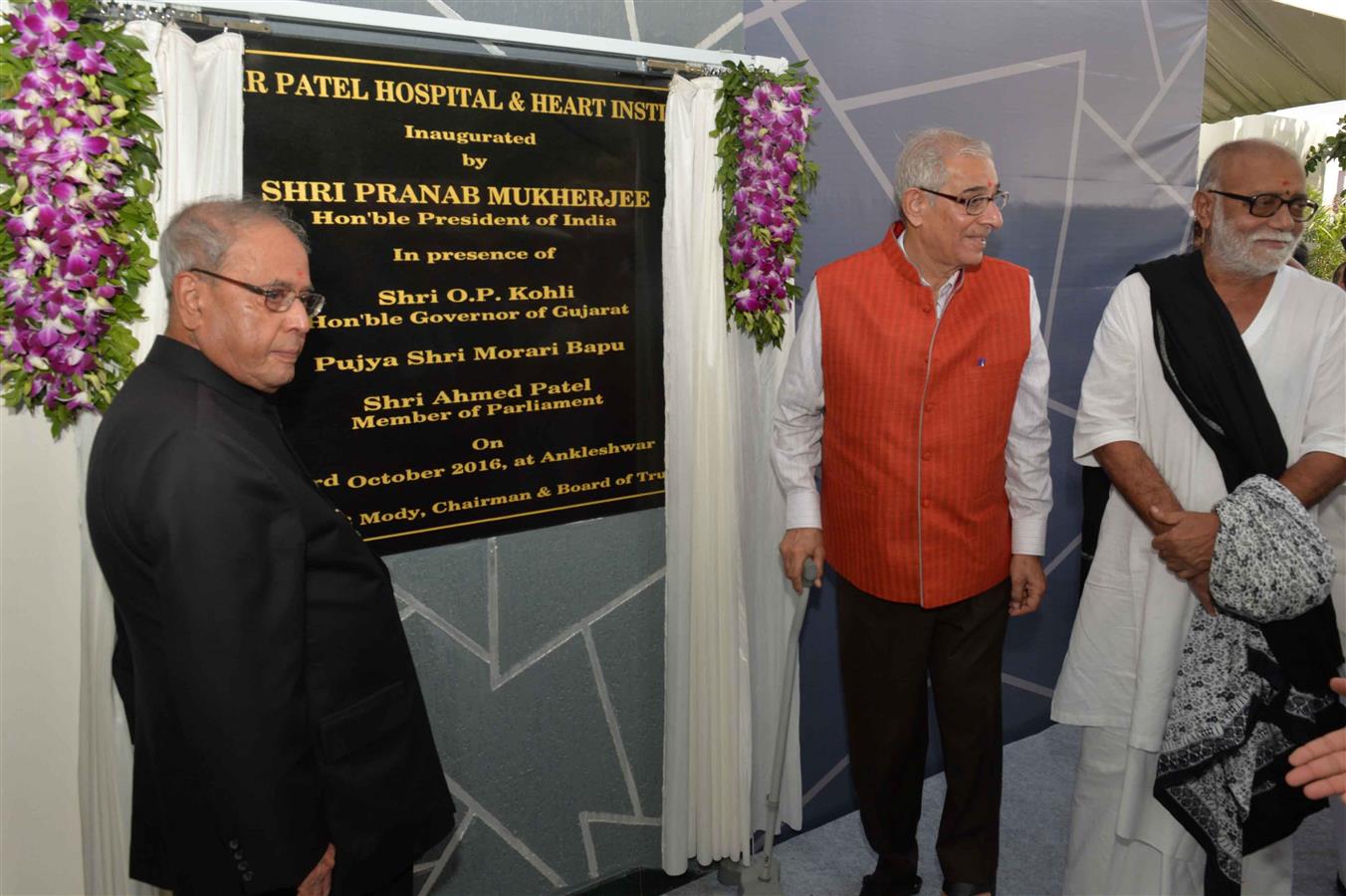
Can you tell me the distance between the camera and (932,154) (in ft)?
7.52

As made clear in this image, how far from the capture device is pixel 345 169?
6.86ft

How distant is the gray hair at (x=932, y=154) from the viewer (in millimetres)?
2279

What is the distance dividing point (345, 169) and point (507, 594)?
1.05m

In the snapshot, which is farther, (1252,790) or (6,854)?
(1252,790)

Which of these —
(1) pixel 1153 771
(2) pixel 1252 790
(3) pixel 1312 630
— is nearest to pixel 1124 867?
(1) pixel 1153 771

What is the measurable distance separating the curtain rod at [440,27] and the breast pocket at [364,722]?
1.30 metres

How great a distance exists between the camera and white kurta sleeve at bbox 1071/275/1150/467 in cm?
233

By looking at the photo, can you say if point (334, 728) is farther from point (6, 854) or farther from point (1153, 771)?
point (1153, 771)

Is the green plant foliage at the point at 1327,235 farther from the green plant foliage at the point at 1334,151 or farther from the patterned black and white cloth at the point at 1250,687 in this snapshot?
the patterned black and white cloth at the point at 1250,687

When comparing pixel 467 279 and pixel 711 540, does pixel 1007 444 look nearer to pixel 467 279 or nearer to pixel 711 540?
pixel 711 540

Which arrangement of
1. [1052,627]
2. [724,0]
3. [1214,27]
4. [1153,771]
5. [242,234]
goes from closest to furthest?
[242,234]
[1153,771]
[724,0]
[1052,627]
[1214,27]

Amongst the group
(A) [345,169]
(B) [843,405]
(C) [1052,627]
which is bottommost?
(C) [1052,627]

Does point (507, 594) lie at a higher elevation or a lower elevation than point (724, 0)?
lower

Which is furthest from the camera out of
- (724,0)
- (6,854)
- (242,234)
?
(724,0)
